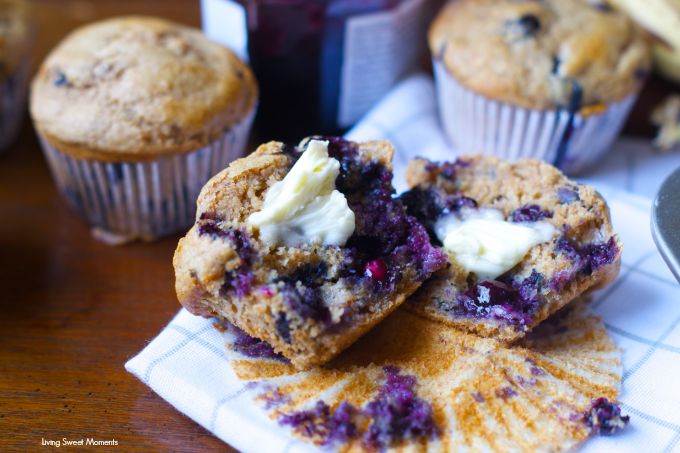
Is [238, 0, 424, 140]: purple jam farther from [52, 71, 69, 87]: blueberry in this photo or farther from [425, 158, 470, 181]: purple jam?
[425, 158, 470, 181]: purple jam

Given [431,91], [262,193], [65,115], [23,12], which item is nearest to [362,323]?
[262,193]

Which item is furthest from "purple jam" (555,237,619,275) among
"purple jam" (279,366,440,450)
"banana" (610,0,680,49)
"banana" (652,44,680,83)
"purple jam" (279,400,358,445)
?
"banana" (652,44,680,83)

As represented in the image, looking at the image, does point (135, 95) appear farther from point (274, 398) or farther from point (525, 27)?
point (525, 27)

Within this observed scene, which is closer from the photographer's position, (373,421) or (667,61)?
(373,421)

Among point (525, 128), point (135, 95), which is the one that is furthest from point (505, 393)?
point (135, 95)

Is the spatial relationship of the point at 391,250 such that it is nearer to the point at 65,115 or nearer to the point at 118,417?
the point at 118,417

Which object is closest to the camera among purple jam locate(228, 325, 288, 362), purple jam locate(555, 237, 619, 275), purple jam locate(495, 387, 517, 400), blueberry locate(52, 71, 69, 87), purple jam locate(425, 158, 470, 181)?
purple jam locate(495, 387, 517, 400)

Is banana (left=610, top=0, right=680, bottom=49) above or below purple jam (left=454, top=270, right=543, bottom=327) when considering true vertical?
above
